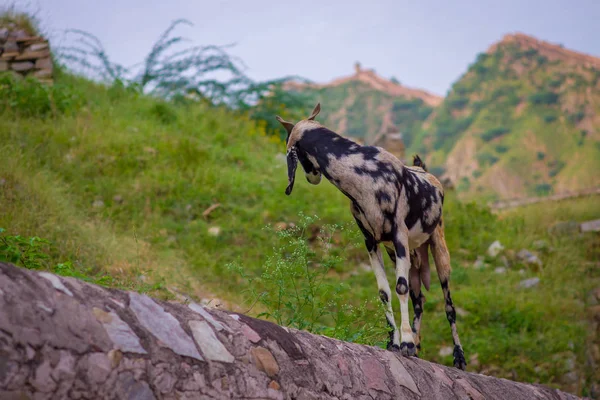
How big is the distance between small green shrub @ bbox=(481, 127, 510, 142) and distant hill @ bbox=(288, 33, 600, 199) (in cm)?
5

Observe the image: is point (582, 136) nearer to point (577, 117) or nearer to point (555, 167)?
point (577, 117)

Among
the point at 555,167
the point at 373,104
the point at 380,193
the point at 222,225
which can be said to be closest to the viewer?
the point at 380,193

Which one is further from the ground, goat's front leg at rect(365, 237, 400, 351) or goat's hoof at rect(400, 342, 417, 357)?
goat's front leg at rect(365, 237, 400, 351)

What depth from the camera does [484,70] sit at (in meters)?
34.8

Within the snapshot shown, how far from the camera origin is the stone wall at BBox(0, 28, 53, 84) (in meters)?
10.5

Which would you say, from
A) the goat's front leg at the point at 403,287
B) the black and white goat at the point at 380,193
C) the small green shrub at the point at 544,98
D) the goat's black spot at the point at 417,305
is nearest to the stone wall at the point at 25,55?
the black and white goat at the point at 380,193

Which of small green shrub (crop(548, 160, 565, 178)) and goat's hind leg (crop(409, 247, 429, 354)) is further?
small green shrub (crop(548, 160, 565, 178))

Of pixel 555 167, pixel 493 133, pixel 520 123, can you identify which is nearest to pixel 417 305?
pixel 555 167

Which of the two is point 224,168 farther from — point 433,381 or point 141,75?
point 433,381

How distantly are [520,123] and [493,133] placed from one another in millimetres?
1430

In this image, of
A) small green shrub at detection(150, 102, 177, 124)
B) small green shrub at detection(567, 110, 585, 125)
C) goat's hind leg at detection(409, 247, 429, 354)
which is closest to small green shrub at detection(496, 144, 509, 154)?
small green shrub at detection(567, 110, 585, 125)

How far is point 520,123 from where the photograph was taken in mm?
30688

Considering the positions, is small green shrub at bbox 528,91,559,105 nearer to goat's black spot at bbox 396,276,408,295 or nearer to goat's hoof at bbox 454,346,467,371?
goat's hoof at bbox 454,346,467,371

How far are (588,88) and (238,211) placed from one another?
84.7 ft
